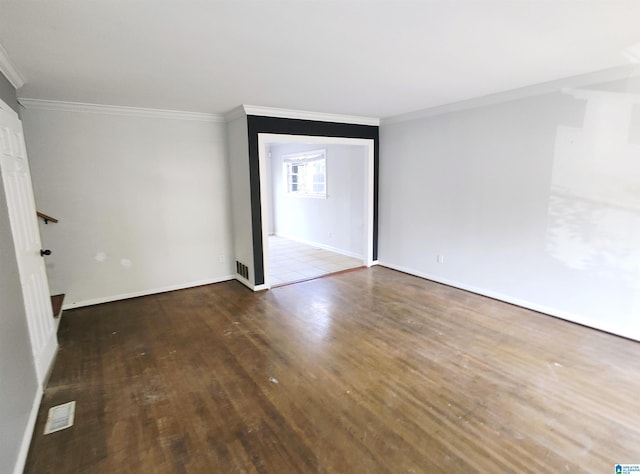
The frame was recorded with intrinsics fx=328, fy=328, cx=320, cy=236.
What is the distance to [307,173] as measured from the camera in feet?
24.5

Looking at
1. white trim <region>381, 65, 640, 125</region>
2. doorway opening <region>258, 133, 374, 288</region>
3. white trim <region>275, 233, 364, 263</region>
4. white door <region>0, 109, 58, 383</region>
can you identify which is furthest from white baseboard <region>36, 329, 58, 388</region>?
white trim <region>381, 65, 640, 125</region>

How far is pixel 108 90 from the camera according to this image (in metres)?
3.24

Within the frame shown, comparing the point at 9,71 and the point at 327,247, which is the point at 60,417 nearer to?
the point at 9,71

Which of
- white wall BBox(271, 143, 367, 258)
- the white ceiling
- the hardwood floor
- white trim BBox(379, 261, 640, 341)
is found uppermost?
the white ceiling

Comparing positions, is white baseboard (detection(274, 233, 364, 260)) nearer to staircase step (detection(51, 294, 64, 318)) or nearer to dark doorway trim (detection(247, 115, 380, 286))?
dark doorway trim (detection(247, 115, 380, 286))

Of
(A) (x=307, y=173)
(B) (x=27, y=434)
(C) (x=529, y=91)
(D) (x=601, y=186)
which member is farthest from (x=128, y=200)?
(D) (x=601, y=186)

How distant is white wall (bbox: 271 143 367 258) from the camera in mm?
6004

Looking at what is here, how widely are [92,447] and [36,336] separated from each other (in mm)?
1114

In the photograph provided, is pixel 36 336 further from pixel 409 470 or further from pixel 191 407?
pixel 409 470

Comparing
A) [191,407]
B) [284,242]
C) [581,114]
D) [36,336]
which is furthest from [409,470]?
[284,242]

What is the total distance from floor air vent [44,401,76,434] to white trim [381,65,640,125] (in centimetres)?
485

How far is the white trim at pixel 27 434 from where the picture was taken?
1733 millimetres

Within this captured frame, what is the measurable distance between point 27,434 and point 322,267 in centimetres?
420

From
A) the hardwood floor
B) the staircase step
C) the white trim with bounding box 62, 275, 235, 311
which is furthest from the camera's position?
the white trim with bounding box 62, 275, 235, 311
